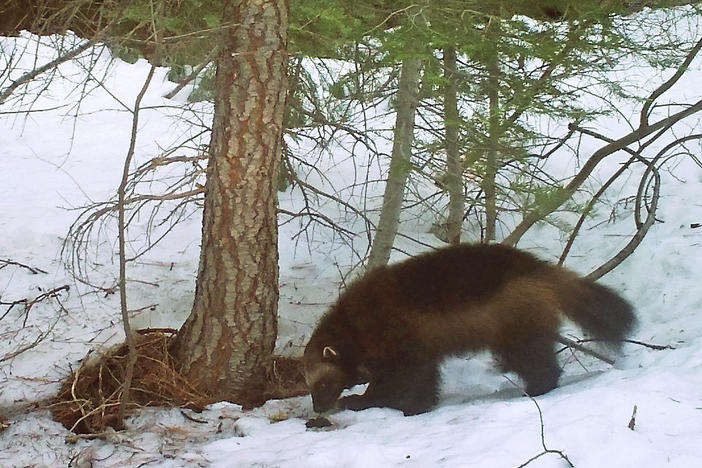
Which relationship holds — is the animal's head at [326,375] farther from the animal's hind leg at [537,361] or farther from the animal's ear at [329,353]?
the animal's hind leg at [537,361]

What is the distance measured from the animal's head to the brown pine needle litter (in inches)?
17.7

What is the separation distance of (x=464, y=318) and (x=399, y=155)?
62.6 inches

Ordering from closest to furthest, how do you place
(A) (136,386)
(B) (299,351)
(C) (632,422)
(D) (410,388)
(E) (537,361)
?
(C) (632,422), (E) (537,361), (D) (410,388), (A) (136,386), (B) (299,351)

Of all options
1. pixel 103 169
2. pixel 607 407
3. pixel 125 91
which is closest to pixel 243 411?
pixel 607 407

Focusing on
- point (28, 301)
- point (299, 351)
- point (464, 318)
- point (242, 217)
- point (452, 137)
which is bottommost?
point (299, 351)

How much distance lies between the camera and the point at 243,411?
162 inches

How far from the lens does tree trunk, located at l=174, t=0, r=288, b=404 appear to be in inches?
157

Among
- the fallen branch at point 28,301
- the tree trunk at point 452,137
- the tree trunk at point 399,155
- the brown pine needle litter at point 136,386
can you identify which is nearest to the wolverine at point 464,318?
the brown pine needle litter at point 136,386

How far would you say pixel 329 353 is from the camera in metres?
4.16

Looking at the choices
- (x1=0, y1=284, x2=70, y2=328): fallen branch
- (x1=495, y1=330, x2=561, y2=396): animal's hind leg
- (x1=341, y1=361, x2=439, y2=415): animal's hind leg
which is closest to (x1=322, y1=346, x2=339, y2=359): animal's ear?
(x1=341, y1=361, x2=439, y2=415): animal's hind leg

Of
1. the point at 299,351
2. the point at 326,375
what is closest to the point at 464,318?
the point at 326,375

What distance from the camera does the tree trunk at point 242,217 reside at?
4000mm

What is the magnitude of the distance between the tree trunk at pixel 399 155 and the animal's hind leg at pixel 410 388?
4.70 feet

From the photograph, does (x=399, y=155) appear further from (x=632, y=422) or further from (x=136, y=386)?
(x=632, y=422)
